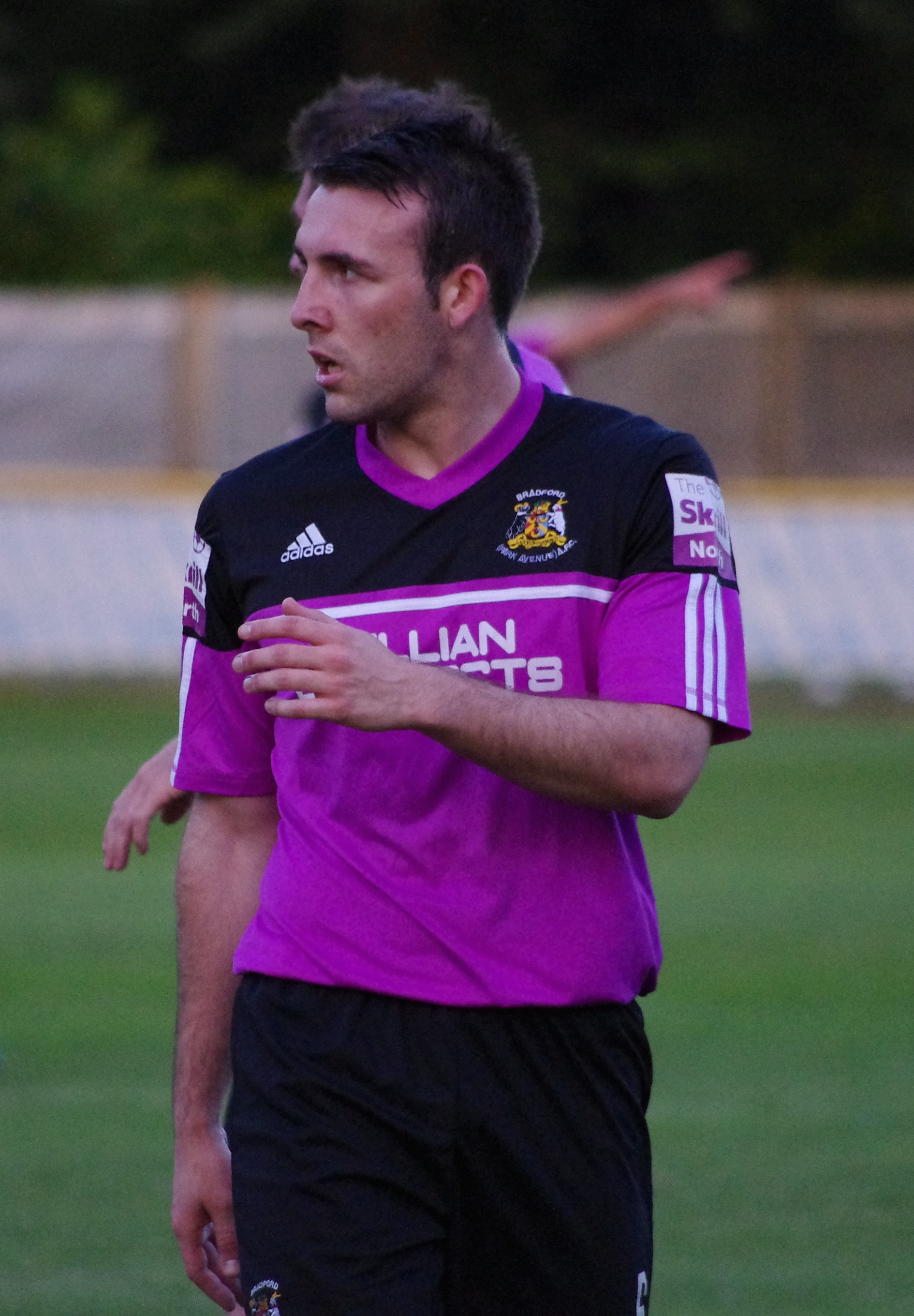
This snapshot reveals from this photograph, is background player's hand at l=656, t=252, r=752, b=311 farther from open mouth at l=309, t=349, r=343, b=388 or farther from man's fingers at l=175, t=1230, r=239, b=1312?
man's fingers at l=175, t=1230, r=239, b=1312

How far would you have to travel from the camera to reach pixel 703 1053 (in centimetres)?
796

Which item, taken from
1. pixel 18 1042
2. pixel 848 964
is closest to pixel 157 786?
pixel 18 1042

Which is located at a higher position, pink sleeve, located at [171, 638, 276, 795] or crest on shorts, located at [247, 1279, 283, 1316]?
pink sleeve, located at [171, 638, 276, 795]

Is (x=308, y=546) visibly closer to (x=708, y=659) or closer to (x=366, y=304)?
(x=366, y=304)

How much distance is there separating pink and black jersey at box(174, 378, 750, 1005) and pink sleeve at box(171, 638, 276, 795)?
14cm

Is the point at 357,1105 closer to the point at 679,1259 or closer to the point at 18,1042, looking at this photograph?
the point at 679,1259

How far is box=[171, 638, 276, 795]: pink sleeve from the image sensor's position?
136 inches

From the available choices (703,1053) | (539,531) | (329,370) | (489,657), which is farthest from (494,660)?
(703,1053)

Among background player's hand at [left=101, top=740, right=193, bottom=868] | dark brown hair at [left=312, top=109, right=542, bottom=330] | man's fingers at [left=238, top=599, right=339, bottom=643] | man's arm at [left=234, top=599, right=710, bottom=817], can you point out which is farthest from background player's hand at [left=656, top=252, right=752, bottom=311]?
man's fingers at [left=238, top=599, right=339, bottom=643]

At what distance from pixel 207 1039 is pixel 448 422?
37.7 inches

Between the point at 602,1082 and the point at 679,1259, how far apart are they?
2.72 metres

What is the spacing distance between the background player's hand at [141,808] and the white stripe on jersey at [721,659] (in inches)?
41.6

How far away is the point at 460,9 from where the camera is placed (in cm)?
3117

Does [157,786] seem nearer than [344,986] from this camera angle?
No
